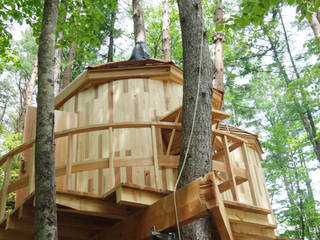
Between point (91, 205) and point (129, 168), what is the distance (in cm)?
204

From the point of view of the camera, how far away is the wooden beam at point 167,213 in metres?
3.03

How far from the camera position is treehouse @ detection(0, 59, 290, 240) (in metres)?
4.03

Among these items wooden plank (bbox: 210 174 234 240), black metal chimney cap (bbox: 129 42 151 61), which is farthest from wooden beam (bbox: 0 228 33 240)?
black metal chimney cap (bbox: 129 42 151 61)

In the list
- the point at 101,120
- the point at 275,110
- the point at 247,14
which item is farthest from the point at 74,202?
the point at 275,110

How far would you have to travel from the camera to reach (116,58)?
2503cm

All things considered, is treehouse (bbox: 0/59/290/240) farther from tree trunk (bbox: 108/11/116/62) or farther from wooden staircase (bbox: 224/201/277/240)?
tree trunk (bbox: 108/11/116/62)

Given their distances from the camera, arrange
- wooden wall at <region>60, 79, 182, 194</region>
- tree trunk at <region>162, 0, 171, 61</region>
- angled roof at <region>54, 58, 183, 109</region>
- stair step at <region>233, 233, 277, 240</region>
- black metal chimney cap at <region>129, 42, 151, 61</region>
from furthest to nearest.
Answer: tree trunk at <region>162, 0, 171, 61</region> < black metal chimney cap at <region>129, 42, 151, 61</region> < angled roof at <region>54, 58, 183, 109</region> < wooden wall at <region>60, 79, 182, 194</region> < stair step at <region>233, 233, 277, 240</region>

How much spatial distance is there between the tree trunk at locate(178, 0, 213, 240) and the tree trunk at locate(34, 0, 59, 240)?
144 centimetres

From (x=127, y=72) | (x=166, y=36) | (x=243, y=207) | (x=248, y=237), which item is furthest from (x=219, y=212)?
(x=166, y=36)

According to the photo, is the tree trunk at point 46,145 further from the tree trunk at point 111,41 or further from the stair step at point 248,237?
the tree trunk at point 111,41

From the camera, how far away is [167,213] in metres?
3.62

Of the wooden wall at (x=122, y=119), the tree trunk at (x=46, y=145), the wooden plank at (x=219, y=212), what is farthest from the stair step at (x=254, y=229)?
the tree trunk at (x=46, y=145)

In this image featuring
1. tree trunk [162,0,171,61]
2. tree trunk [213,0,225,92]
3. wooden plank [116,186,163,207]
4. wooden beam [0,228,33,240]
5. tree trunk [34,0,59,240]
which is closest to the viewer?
tree trunk [34,0,59,240]

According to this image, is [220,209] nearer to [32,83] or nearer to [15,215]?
[15,215]
